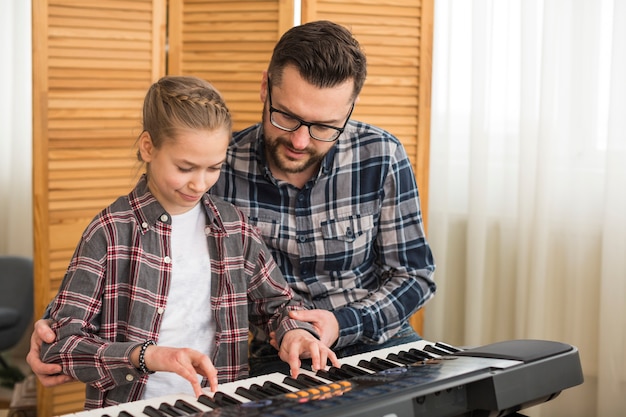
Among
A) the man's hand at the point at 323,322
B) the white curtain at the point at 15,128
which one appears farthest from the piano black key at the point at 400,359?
the white curtain at the point at 15,128

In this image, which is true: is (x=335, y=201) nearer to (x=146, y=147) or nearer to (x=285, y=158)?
(x=285, y=158)

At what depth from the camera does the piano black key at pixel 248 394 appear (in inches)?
50.8

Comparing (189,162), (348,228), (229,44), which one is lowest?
(348,228)

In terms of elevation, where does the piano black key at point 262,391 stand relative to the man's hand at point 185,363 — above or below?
below

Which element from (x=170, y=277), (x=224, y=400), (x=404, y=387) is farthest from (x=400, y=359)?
(x=170, y=277)

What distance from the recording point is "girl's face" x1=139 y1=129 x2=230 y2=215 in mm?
1566

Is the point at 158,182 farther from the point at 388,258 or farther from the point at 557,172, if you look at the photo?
the point at 557,172

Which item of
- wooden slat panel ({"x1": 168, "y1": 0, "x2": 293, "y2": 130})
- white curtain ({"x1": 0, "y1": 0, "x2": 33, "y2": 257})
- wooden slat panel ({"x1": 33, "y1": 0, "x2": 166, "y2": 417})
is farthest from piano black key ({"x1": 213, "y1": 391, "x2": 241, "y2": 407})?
white curtain ({"x1": 0, "y1": 0, "x2": 33, "y2": 257})

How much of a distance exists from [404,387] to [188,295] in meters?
0.56

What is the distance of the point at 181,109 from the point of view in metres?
1.59

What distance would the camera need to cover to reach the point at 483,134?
10.4 feet

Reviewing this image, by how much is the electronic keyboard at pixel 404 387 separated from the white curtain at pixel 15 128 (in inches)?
88.8

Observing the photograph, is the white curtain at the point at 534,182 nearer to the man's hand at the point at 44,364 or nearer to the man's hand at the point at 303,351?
the man's hand at the point at 303,351

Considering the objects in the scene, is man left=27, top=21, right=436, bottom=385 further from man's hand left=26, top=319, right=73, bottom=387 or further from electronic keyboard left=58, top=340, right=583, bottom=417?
man's hand left=26, top=319, right=73, bottom=387
